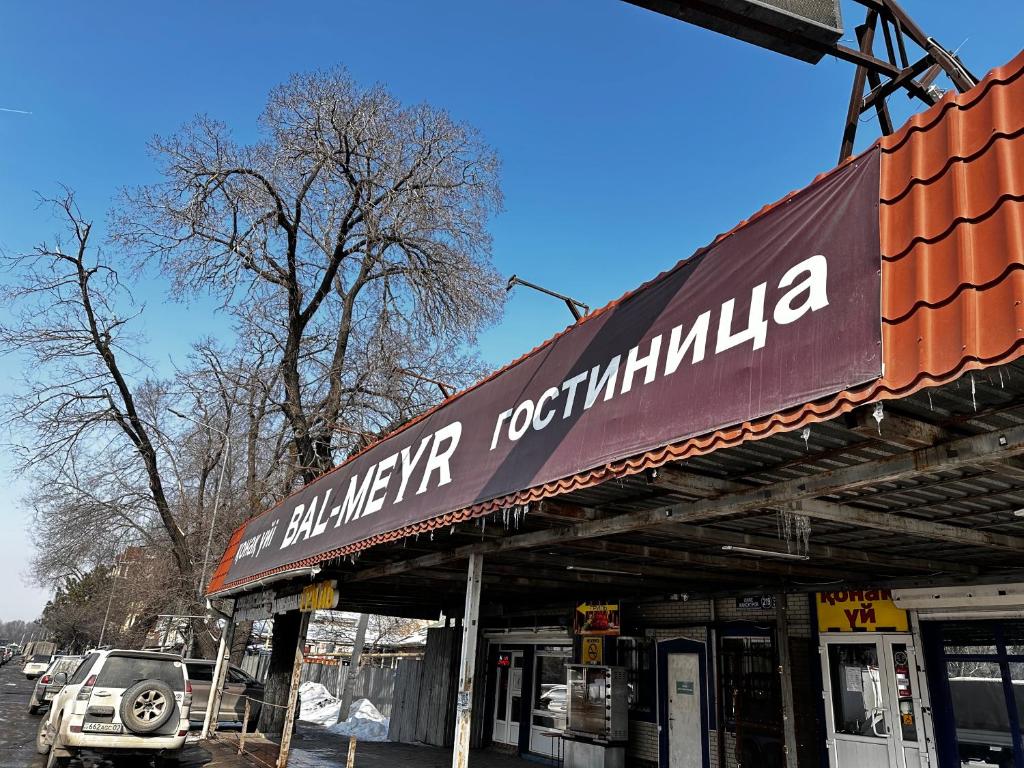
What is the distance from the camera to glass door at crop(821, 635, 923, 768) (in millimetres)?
9969

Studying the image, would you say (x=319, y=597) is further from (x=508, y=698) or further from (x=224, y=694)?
(x=224, y=694)

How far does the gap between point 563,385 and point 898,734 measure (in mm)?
8057

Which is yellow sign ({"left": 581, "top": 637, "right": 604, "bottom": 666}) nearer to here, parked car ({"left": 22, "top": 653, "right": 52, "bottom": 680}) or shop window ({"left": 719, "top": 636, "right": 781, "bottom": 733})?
shop window ({"left": 719, "top": 636, "right": 781, "bottom": 733})

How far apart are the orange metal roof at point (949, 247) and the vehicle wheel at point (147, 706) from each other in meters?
11.6

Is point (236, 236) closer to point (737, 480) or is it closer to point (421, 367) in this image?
point (421, 367)

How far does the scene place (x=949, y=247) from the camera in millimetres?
3332

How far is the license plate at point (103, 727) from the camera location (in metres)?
11.4

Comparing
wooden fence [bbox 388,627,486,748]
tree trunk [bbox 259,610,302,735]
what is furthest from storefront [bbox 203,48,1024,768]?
wooden fence [bbox 388,627,486,748]

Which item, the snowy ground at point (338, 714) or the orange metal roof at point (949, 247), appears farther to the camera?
the snowy ground at point (338, 714)

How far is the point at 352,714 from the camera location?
26.7 meters

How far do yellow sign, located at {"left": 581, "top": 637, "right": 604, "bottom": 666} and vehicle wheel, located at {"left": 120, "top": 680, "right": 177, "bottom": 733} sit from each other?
7886mm

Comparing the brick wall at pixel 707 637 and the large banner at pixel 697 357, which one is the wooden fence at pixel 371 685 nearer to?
the brick wall at pixel 707 637

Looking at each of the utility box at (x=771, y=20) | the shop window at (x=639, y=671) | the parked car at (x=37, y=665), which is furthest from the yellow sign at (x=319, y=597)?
the parked car at (x=37, y=665)

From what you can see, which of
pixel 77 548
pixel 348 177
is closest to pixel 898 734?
pixel 348 177
